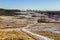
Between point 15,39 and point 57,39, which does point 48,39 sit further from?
point 15,39

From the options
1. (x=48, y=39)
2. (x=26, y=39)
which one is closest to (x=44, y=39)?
(x=48, y=39)

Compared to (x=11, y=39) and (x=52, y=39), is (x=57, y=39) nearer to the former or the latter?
(x=52, y=39)

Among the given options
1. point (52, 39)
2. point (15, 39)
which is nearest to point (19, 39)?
point (15, 39)

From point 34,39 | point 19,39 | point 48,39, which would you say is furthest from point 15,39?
point 48,39

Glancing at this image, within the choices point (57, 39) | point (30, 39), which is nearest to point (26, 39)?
point (30, 39)

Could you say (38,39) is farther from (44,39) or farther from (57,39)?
(57,39)

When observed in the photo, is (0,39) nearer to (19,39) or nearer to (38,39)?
(19,39)
